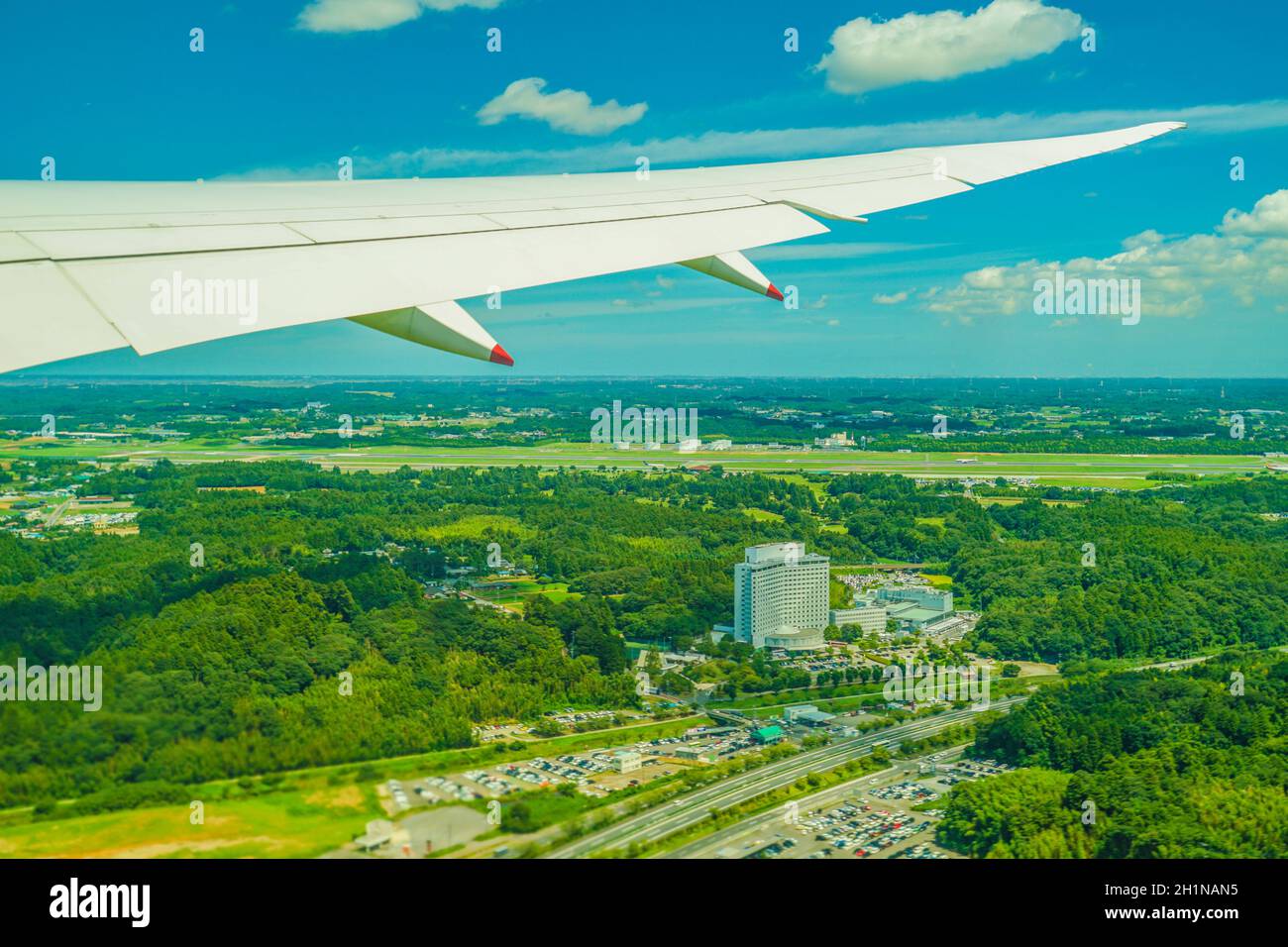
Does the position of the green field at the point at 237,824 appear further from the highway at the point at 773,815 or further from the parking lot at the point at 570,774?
the highway at the point at 773,815

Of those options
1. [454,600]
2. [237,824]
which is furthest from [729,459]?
[237,824]

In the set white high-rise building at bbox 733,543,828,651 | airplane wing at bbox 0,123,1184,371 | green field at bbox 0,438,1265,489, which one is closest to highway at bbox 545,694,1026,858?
white high-rise building at bbox 733,543,828,651

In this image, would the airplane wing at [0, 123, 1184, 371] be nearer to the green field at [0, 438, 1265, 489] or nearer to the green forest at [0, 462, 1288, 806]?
Answer: the green forest at [0, 462, 1288, 806]

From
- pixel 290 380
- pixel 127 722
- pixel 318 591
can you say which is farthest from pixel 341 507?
pixel 290 380

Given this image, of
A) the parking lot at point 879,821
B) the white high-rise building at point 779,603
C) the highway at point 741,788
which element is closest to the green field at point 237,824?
the highway at point 741,788
